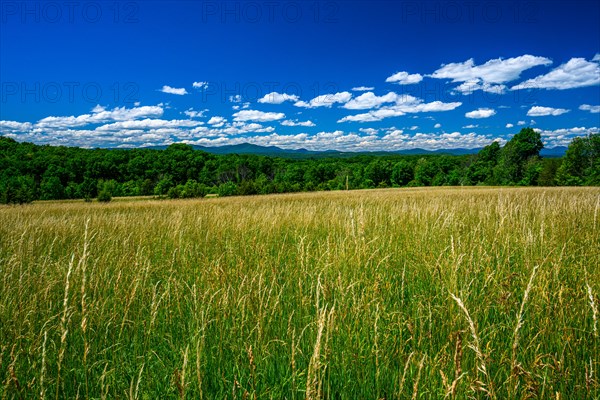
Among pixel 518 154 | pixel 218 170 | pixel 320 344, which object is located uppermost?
pixel 518 154

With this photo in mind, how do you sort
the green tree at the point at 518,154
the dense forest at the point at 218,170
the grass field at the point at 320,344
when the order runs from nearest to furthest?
1. the grass field at the point at 320,344
2. the dense forest at the point at 218,170
3. the green tree at the point at 518,154

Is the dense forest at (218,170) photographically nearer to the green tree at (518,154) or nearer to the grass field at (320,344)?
the green tree at (518,154)

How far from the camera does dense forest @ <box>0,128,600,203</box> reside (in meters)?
49.4

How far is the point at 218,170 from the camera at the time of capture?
76.1 metres

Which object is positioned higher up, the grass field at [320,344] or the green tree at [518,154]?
the green tree at [518,154]

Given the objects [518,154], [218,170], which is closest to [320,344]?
[518,154]

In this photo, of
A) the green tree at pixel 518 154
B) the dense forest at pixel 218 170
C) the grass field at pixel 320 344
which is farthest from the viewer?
the green tree at pixel 518 154

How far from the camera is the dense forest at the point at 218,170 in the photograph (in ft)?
162

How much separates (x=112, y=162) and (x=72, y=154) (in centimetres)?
735

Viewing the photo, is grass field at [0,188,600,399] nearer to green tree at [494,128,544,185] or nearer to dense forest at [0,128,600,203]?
dense forest at [0,128,600,203]

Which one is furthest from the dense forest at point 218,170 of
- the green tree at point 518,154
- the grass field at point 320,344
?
the grass field at point 320,344

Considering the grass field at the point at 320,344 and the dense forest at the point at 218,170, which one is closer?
the grass field at the point at 320,344

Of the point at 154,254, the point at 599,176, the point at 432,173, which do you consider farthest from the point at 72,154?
the point at 599,176

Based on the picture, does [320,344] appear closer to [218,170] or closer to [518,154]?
[518,154]
